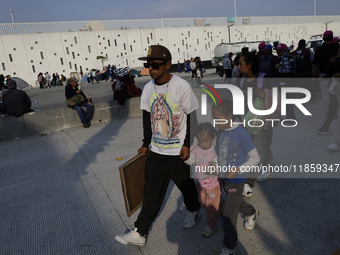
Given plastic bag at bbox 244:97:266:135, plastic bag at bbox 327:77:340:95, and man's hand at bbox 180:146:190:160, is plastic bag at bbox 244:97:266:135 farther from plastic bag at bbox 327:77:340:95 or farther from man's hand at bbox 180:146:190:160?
plastic bag at bbox 327:77:340:95

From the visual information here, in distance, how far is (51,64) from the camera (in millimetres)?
38625

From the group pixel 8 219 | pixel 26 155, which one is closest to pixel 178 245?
pixel 8 219

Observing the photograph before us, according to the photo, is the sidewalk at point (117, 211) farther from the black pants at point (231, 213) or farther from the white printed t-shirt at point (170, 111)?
the white printed t-shirt at point (170, 111)

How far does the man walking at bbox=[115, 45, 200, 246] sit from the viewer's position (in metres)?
2.49

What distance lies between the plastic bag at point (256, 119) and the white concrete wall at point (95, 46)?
3065cm

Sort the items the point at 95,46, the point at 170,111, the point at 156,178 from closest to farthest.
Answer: the point at 170,111 → the point at 156,178 → the point at 95,46

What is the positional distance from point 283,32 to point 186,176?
67.1 meters

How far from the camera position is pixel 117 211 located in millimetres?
3371

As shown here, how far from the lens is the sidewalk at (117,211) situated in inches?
102

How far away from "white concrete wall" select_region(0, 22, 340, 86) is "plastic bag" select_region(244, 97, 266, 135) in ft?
101

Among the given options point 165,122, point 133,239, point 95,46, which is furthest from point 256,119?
point 95,46

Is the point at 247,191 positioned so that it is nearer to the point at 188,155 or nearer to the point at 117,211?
the point at 188,155

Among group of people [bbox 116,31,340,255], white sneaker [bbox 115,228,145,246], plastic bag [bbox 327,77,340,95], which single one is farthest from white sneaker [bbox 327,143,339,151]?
white sneaker [bbox 115,228,145,246]

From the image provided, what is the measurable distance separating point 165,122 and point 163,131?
0.09m
